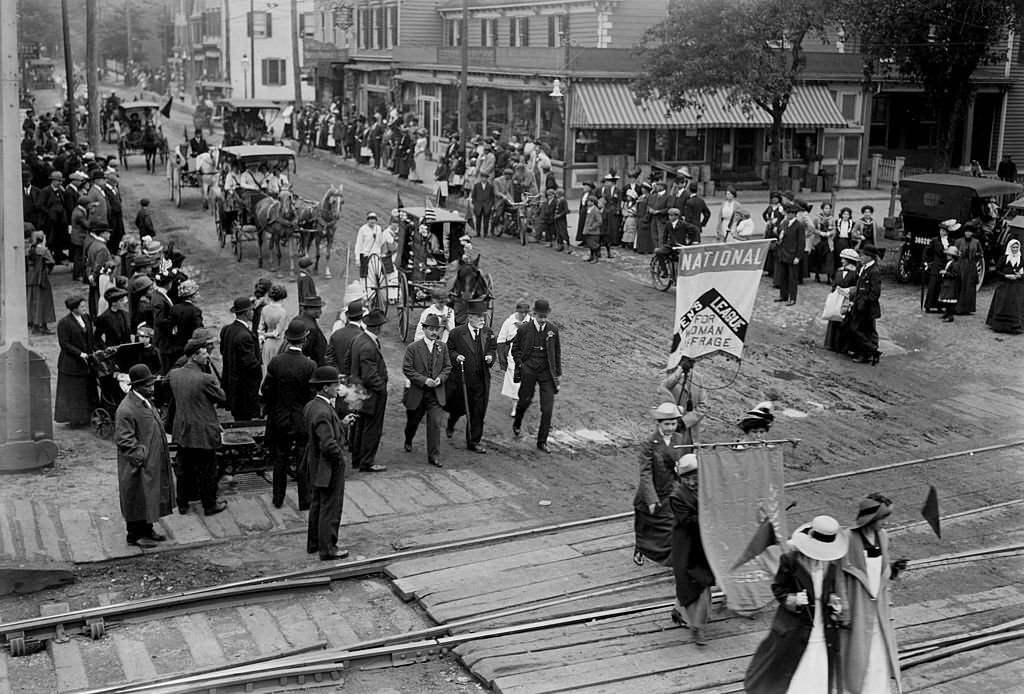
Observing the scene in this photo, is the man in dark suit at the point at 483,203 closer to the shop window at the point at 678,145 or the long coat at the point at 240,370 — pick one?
the shop window at the point at 678,145

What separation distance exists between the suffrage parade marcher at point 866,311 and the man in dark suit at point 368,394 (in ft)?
28.7

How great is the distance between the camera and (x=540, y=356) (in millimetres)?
14250

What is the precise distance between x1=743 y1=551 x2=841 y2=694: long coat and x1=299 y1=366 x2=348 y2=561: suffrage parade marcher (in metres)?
4.37

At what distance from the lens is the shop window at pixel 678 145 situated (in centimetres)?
3747

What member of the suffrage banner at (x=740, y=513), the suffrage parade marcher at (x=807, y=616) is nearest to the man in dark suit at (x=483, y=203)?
the suffrage banner at (x=740, y=513)

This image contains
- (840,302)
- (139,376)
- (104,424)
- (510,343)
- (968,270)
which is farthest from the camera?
(968,270)

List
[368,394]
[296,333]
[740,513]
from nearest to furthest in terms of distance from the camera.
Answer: [740,513] → [296,333] → [368,394]

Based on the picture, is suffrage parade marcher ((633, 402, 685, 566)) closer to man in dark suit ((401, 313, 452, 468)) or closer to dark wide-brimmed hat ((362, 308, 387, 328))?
man in dark suit ((401, 313, 452, 468))

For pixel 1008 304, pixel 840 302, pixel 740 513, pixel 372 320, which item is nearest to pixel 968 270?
pixel 1008 304

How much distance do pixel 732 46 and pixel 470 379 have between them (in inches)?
727

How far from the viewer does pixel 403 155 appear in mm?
40094

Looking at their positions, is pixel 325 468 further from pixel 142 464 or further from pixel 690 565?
pixel 690 565

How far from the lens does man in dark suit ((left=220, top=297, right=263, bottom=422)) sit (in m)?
13.4

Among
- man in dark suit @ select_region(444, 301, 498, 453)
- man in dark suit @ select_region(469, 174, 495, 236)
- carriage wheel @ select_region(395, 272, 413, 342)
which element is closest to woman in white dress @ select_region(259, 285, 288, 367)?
man in dark suit @ select_region(444, 301, 498, 453)
